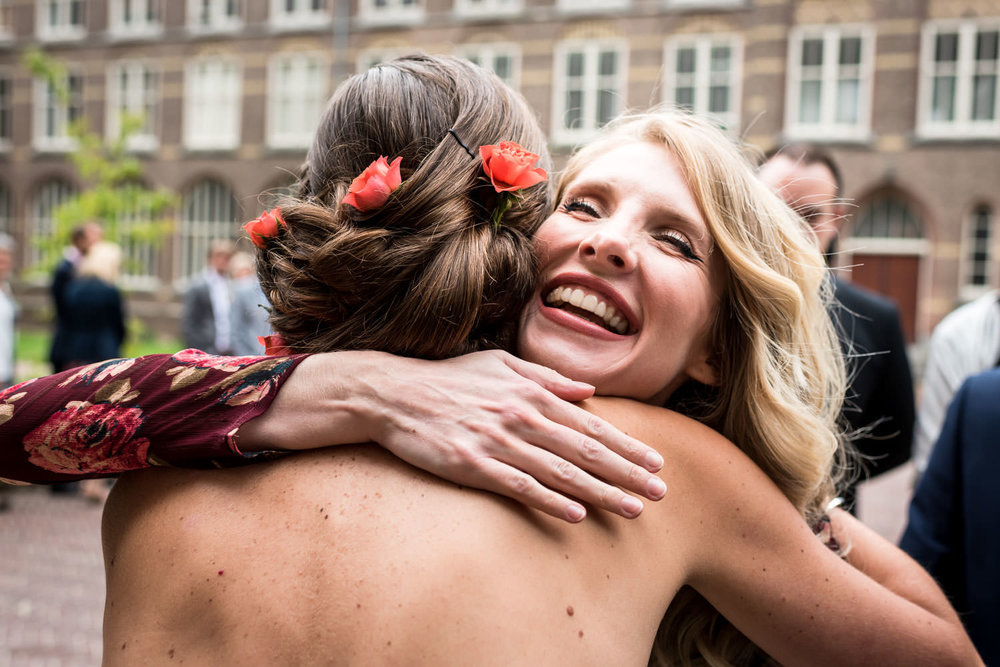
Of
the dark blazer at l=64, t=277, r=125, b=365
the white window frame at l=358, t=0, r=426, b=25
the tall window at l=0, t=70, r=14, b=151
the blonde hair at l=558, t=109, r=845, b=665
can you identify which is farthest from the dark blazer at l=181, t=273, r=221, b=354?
the tall window at l=0, t=70, r=14, b=151

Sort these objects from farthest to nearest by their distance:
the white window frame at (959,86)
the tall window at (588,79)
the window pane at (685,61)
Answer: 1. the tall window at (588,79)
2. the window pane at (685,61)
3. the white window frame at (959,86)

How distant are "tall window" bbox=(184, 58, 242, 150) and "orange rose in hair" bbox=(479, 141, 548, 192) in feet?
85.4

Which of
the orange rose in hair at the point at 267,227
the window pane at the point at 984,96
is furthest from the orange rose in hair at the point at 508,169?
the window pane at the point at 984,96

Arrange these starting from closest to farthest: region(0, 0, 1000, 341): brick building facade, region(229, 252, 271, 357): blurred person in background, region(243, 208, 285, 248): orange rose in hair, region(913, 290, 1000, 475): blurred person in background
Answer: region(243, 208, 285, 248): orange rose in hair → region(913, 290, 1000, 475): blurred person in background → region(229, 252, 271, 357): blurred person in background → region(0, 0, 1000, 341): brick building facade

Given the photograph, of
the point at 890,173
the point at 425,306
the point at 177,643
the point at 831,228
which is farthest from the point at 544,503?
the point at 890,173

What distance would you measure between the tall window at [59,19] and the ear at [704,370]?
30935 mm

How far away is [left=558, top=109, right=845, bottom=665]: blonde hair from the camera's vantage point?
65.9 inches

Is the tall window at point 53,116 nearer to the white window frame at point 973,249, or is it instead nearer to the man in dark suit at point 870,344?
the white window frame at point 973,249

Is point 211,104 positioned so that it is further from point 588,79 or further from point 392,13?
point 588,79

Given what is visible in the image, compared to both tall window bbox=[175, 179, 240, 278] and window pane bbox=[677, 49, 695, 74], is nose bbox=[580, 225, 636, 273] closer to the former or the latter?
window pane bbox=[677, 49, 695, 74]

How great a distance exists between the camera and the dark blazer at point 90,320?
25.2 feet

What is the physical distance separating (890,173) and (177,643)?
21.2m

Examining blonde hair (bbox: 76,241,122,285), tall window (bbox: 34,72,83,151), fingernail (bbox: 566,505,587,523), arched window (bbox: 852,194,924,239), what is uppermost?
tall window (bbox: 34,72,83,151)

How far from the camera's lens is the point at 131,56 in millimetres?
26703
